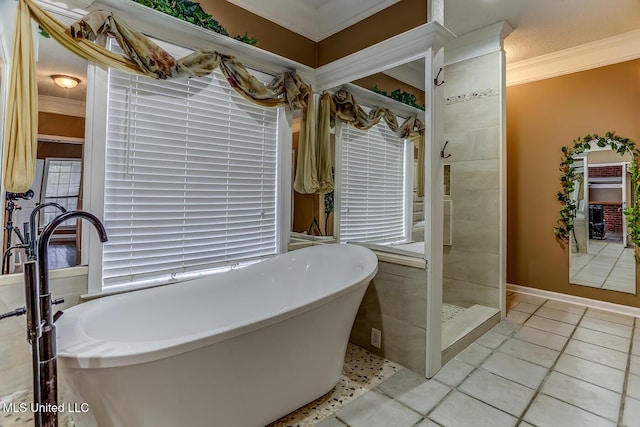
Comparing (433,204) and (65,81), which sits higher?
(65,81)

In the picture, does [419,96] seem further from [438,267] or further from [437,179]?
[438,267]

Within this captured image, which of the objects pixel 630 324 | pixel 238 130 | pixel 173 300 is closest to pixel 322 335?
pixel 173 300

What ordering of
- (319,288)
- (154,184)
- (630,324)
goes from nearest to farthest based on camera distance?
(154,184), (319,288), (630,324)

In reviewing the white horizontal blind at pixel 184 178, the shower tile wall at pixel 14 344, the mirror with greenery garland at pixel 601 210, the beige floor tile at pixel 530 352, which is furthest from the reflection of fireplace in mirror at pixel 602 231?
the shower tile wall at pixel 14 344

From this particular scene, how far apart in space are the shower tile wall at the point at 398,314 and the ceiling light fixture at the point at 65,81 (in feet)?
7.21

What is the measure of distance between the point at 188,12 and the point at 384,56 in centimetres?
137

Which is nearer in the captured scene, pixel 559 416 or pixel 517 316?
pixel 559 416

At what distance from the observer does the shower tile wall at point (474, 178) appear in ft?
9.70

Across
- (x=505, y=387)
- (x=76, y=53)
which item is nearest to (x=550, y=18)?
(x=505, y=387)

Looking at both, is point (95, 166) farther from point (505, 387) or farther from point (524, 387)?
point (524, 387)

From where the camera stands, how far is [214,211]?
86.1 inches

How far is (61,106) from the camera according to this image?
159 cm

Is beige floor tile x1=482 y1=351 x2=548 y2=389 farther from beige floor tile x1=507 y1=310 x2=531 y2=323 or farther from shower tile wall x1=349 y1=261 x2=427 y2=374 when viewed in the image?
beige floor tile x1=507 y1=310 x2=531 y2=323

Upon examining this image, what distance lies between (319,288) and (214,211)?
0.97 m
